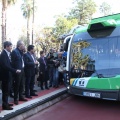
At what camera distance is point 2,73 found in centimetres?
739

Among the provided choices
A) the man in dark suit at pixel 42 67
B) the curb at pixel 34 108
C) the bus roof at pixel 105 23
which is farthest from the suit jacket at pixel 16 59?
the man in dark suit at pixel 42 67

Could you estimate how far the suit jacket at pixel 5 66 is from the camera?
23.9 feet

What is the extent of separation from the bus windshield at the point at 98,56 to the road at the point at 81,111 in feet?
3.77

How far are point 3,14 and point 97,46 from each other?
17.3 m

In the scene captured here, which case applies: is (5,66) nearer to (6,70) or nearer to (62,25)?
(6,70)

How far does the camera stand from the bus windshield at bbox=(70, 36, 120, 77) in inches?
333

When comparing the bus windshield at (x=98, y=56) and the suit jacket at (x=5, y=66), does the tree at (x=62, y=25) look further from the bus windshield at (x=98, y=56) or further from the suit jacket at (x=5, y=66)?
the suit jacket at (x=5, y=66)

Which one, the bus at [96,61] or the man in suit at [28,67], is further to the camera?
the man in suit at [28,67]

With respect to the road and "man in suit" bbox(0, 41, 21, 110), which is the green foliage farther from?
"man in suit" bbox(0, 41, 21, 110)

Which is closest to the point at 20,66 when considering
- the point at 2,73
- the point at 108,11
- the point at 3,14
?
the point at 2,73

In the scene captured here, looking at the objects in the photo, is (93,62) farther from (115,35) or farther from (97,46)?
(115,35)

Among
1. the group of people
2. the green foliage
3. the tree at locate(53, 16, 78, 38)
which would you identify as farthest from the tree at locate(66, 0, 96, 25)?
the group of people

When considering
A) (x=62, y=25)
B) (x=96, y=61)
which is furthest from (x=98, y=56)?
(x=62, y=25)

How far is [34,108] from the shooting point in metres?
8.31
